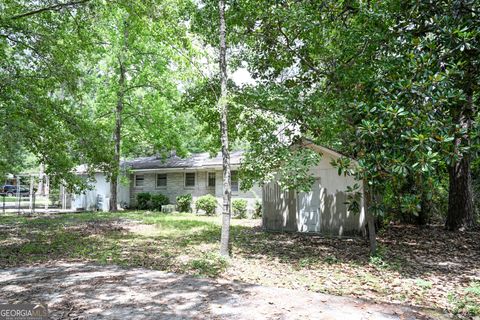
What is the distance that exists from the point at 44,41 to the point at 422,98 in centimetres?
1046

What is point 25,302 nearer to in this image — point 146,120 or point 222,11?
point 222,11

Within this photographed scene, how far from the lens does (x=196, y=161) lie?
933 inches

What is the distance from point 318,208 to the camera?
524 inches

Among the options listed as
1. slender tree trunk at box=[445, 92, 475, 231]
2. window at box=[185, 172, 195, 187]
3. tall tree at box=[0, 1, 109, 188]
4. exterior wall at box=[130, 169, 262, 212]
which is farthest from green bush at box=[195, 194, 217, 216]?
slender tree trunk at box=[445, 92, 475, 231]

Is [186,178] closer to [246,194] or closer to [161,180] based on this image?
[161,180]

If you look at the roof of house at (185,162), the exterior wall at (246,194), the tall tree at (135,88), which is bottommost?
the exterior wall at (246,194)

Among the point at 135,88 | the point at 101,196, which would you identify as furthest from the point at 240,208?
the point at 101,196

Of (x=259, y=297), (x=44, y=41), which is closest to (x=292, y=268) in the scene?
(x=259, y=297)

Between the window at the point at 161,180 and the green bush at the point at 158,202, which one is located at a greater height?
the window at the point at 161,180

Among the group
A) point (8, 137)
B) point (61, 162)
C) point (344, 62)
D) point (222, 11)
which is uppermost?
point (222, 11)

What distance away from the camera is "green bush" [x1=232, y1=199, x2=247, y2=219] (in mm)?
19688

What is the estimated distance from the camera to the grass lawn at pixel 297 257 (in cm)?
629

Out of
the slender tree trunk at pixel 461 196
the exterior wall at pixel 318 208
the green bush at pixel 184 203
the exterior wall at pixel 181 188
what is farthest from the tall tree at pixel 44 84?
the slender tree trunk at pixel 461 196

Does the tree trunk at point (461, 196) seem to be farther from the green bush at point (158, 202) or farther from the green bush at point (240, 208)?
the green bush at point (158, 202)
